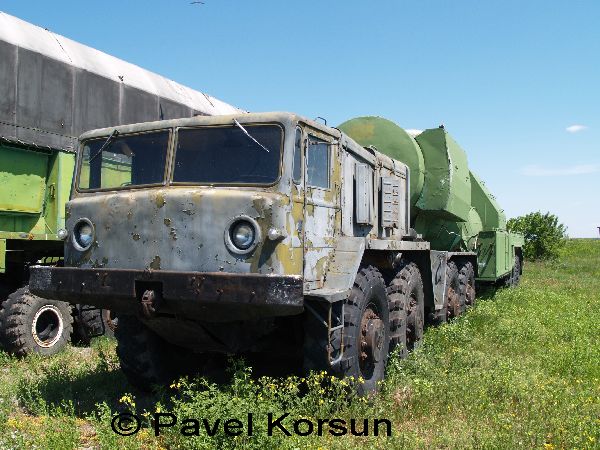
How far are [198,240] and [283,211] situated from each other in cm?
68

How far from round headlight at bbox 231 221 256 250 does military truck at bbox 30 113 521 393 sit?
0.03 ft

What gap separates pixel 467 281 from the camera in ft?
35.0

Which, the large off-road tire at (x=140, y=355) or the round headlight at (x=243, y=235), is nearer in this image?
the round headlight at (x=243, y=235)

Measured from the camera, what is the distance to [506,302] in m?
12.0

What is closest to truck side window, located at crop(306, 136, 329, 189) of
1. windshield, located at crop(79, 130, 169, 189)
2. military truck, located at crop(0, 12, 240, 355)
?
windshield, located at crop(79, 130, 169, 189)

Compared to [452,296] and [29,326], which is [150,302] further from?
[452,296]

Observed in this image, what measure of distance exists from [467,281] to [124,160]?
23.7 feet

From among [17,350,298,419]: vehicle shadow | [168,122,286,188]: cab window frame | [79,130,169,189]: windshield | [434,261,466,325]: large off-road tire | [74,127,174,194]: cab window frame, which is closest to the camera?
[168,122,286,188]: cab window frame

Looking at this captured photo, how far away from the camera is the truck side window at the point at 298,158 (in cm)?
458

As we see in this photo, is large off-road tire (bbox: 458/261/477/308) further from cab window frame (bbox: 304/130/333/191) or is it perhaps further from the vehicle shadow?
cab window frame (bbox: 304/130/333/191)

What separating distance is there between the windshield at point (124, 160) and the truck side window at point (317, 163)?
1.19m

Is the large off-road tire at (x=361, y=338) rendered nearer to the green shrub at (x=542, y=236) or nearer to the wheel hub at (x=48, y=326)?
the wheel hub at (x=48, y=326)

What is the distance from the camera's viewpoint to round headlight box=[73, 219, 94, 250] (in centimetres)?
496

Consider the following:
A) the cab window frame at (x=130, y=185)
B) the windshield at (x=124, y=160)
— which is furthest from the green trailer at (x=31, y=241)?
the windshield at (x=124, y=160)
